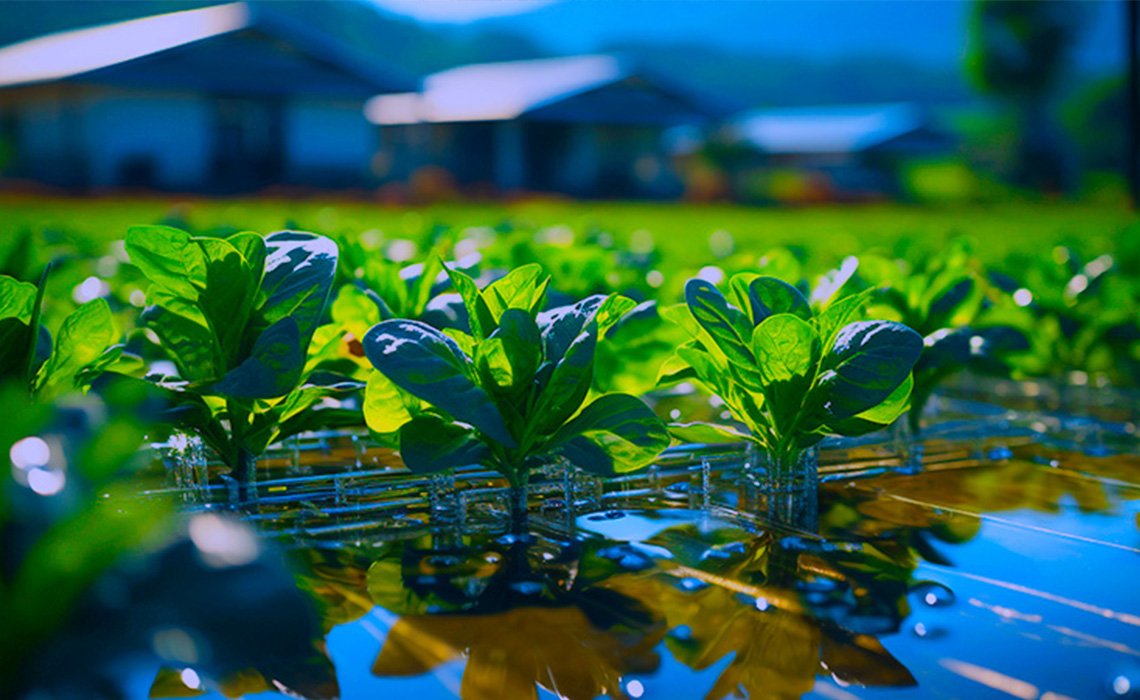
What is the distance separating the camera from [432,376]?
4.61 feet

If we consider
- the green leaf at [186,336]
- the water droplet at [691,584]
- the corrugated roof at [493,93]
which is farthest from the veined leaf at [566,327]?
the corrugated roof at [493,93]

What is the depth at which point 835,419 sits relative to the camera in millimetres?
1568

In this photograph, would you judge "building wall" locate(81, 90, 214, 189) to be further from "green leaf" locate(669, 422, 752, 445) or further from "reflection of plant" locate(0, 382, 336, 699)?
"reflection of plant" locate(0, 382, 336, 699)

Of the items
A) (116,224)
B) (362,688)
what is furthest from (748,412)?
(116,224)

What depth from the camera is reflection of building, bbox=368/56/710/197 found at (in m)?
29.0

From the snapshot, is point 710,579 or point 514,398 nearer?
point 710,579

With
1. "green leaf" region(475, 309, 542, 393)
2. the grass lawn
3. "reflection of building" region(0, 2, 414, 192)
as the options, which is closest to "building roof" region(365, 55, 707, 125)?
"reflection of building" region(0, 2, 414, 192)

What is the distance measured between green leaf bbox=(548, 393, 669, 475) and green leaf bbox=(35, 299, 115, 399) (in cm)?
62

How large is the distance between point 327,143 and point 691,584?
22321 mm

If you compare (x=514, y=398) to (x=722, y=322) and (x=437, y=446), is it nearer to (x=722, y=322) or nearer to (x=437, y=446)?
(x=437, y=446)

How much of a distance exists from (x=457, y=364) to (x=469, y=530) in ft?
0.82

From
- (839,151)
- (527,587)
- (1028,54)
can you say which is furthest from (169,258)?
(1028,54)

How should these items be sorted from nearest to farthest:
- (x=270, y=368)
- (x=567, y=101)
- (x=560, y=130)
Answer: (x=270, y=368) < (x=567, y=101) < (x=560, y=130)

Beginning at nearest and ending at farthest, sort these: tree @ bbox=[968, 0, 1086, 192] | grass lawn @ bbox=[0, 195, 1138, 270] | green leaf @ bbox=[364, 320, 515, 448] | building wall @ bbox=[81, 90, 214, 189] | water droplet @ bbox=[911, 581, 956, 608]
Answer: water droplet @ bbox=[911, 581, 956, 608]
green leaf @ bbox=[364, 320, 515, 448]
grass lawn @ bbox=[0, 195, 1138, 270]
building wall @ bbox=[81, 90, 214, 189]
tree @ bbox=[968, 0, 1086, 192]
